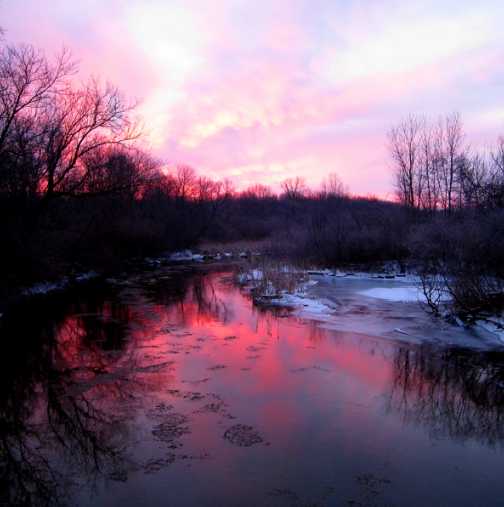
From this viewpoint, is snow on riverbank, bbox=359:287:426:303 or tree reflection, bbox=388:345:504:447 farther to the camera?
snow on riverbank, bbox=359:287:426:303

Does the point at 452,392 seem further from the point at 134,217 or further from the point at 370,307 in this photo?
the point at 134,217

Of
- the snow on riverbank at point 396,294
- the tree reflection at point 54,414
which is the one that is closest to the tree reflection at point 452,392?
the tree reflection at point 54,414

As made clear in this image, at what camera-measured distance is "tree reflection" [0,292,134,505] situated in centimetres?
500

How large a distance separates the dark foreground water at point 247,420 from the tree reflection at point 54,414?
0.02 metres

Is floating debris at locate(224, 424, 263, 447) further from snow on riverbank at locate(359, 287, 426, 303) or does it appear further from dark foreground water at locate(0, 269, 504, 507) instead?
snow on riverbank at locate(359, 287, 426, 303)

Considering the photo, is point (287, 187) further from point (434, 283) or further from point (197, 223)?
point (434, 283)

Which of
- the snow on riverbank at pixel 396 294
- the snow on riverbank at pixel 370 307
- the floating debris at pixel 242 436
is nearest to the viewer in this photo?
the floating debris at pixel 242 436

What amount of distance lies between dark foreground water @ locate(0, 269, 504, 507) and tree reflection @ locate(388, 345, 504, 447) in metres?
0.03

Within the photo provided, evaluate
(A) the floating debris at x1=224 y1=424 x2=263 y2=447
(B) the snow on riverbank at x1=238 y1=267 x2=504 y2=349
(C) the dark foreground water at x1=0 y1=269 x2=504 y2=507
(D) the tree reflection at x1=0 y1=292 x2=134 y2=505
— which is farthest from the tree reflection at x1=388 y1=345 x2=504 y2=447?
(D) the tree reflection at x1=0 y1=292 x2=134 y2=505

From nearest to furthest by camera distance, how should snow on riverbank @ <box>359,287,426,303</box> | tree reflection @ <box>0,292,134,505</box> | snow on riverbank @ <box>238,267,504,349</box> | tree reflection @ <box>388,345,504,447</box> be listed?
tree reflection @ <box>0,292,134,505</box> → tree reflection @ <box>388,345,504,447</box> → snow on riverbank @ <box>238,267,504,349</box> → snow on riverbank @ <box>359,287,426,303</box>

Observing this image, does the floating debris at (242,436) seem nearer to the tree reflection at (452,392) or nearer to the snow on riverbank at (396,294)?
the tree reflection at (452,392)

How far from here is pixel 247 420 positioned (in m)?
6.35

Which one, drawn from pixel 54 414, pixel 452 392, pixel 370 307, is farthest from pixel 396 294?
pixel 54 414

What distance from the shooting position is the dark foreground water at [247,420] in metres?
4.71
